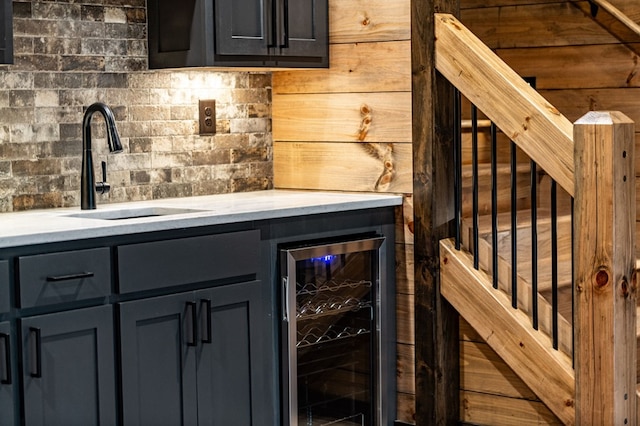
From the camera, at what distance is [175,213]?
12.6 ft

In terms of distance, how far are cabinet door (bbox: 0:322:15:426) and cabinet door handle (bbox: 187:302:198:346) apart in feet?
2.01

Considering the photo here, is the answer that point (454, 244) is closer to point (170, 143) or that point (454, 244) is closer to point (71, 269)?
point (170, 143)

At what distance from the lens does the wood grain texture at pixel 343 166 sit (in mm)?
4105

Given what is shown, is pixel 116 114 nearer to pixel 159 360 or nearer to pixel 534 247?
pixel 159 360

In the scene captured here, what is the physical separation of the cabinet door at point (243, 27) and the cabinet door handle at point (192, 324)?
0.98 m

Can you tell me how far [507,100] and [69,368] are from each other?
1672 mm

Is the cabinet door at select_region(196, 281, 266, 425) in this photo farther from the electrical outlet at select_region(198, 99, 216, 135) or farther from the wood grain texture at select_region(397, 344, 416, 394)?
the electrical outlet at select_region(198, 99, 216, 135)

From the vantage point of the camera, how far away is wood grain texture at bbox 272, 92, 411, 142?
13.4ft

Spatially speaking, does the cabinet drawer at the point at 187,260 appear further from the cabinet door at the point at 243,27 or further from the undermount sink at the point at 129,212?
the cabinet door at the point at 243,27

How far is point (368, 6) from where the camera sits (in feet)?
13.5

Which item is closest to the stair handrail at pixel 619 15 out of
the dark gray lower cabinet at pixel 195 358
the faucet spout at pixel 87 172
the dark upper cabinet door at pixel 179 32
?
the dark upper cabinet door at pixel 179 32

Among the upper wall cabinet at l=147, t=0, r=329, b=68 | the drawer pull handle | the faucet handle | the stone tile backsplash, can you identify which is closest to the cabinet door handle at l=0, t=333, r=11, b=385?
the drawer pull handle

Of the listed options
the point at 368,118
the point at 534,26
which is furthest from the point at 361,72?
the point at 534,26

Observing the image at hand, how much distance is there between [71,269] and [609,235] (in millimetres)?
1621
